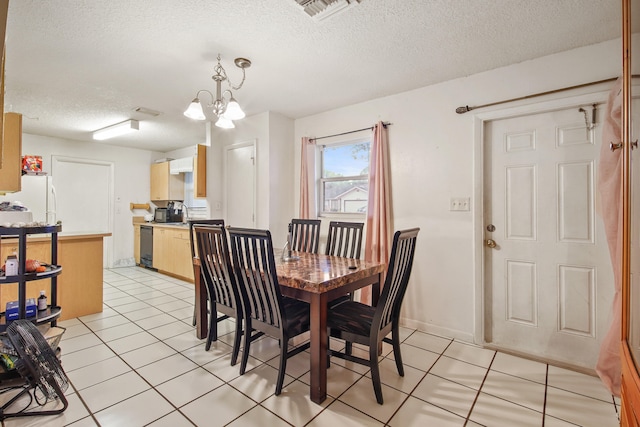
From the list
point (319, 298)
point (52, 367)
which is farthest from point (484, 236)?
point (52, 367)

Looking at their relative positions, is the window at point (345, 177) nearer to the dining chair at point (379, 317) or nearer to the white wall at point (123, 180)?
the dining chair at point (379, 317)

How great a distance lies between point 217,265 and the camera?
2225 millimetres

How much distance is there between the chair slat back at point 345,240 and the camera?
2.78m

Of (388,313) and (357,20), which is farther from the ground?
(357,20)

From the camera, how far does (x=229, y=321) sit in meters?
3.18

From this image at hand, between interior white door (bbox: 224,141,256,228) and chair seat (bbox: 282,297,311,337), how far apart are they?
2.03 metres

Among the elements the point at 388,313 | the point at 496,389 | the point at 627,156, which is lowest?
the point at 496,389

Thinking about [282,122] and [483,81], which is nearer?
[483,81]

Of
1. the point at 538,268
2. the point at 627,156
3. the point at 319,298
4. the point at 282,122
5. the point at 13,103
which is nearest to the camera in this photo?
the point at 627,156

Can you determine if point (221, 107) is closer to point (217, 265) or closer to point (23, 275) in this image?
point (217, 265)

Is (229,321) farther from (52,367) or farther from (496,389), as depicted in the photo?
(496,389)

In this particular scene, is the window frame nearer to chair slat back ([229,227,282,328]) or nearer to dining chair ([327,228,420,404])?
dining chair ([327,228,420,404])

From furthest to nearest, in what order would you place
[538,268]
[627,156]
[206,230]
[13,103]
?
[13,103] → [538,268] → [206,230] → [627,156]

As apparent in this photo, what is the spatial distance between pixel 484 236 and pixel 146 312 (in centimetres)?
360
